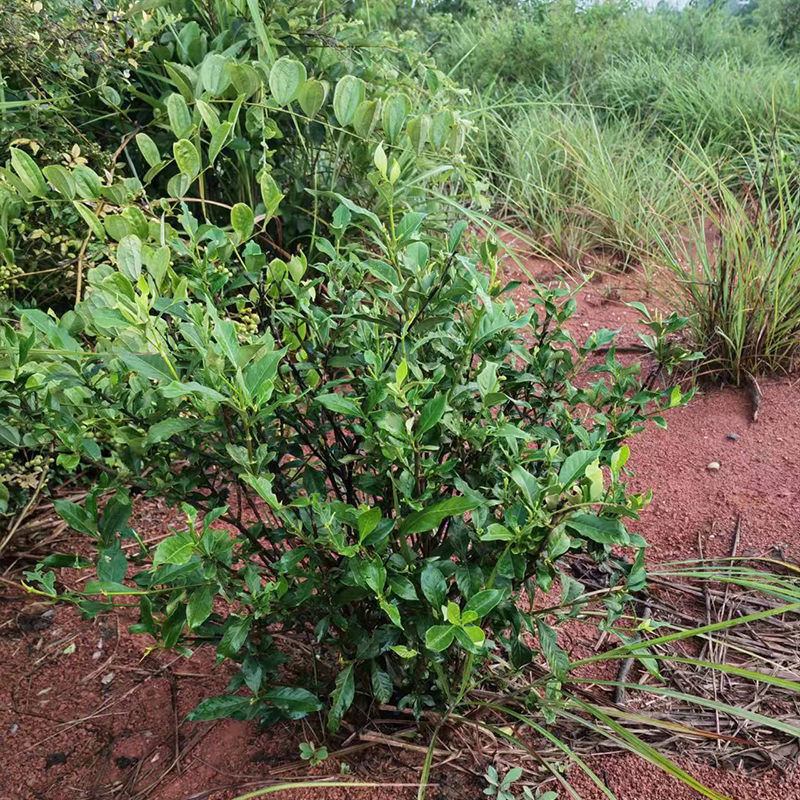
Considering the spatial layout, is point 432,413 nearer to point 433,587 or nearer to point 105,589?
point 433,587

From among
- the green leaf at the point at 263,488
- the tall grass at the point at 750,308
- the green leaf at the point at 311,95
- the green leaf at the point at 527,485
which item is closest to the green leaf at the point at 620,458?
the green leaf at the point at 527,485

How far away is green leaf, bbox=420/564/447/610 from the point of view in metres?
1.02

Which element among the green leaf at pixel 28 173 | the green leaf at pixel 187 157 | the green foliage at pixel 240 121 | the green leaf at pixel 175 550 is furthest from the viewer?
the green foliage at pixel 240 121

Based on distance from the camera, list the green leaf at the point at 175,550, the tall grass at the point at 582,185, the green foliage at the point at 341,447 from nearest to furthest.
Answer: the green leaf at the point at 175,550 < the green foliage at the point at 341,447 < the tall grass at the point at 582,185

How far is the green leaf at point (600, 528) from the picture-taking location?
0.94 m

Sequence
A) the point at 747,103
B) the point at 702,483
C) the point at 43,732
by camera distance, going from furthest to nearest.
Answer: the point at 747,103 < the point at 702,483 < the point at 43,732

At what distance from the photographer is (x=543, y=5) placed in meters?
7.59

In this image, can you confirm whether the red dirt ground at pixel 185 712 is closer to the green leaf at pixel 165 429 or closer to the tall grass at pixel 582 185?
the green leaf at pixel 165 429

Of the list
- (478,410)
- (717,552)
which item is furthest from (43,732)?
(717,552)

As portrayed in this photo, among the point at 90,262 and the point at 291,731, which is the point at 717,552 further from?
the point at 90,262

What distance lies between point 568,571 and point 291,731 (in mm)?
811

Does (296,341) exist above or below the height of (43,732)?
above

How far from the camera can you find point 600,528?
951 mm

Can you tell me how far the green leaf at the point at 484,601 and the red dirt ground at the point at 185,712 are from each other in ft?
1.56
